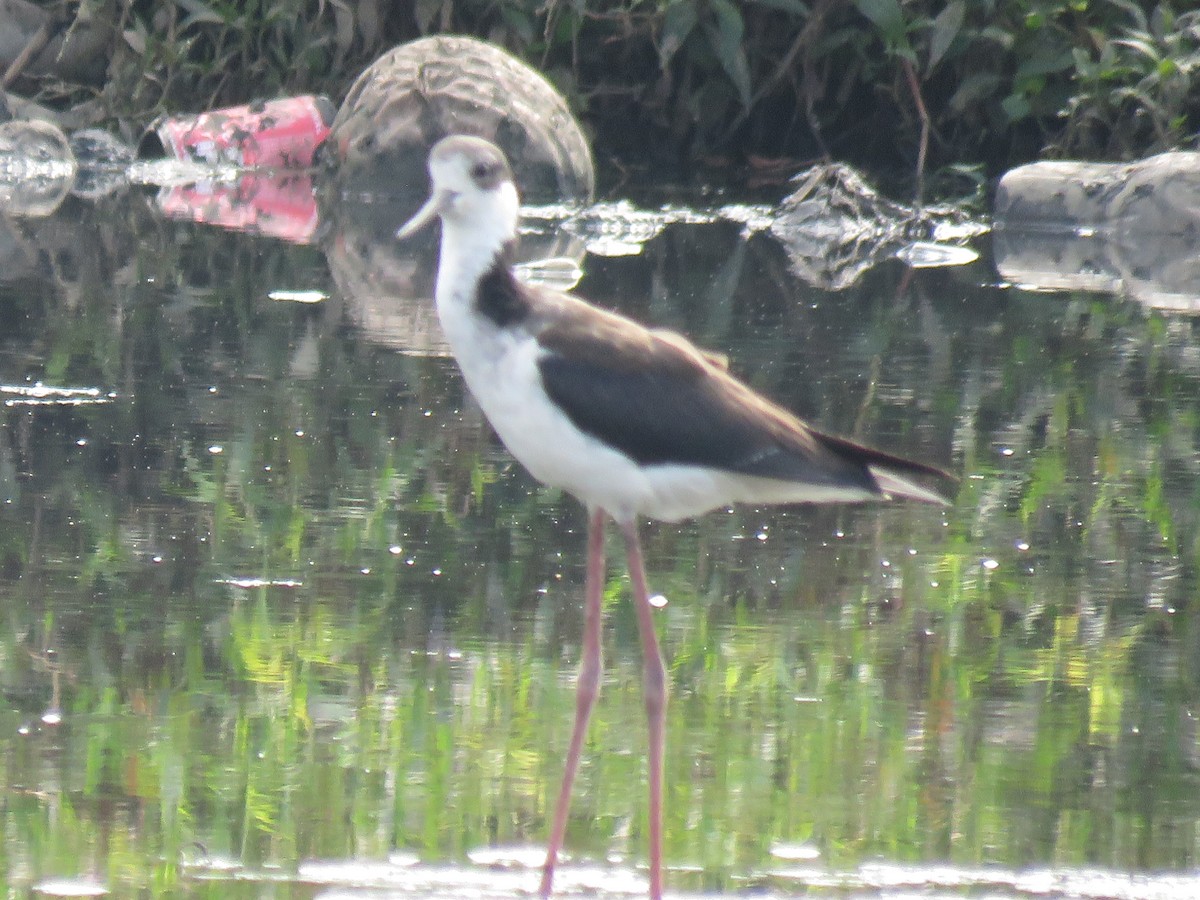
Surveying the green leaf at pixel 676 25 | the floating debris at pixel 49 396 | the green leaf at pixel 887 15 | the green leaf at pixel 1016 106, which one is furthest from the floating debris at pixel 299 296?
the green leaf at pixel 1016 106

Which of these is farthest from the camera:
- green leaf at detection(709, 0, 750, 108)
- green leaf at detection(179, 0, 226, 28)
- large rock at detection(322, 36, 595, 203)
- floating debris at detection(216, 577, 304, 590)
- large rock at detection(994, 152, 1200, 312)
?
green leaf at detection(179, 0, 226, 28)

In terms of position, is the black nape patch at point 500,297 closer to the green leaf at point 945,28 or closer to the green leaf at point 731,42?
the green leaf at point 945,28

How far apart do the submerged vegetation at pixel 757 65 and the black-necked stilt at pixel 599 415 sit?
404 inches

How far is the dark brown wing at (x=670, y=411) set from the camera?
3727 mm

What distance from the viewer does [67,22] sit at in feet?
51.0

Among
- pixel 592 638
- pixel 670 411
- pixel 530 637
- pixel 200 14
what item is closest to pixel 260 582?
pixel 530 637

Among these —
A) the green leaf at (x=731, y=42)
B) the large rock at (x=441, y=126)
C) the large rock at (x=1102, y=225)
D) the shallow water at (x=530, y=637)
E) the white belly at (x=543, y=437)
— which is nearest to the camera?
the white belly at (x=543, y=437)

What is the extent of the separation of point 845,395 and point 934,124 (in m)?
8.21

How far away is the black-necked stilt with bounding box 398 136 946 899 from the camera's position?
3699 mm

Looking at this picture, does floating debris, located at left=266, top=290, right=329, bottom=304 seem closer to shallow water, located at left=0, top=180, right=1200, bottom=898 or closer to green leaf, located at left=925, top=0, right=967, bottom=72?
shallow water, located at left=0, top=180, right=1200, bottom=898

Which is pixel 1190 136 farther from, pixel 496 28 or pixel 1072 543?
pixel 1072 543

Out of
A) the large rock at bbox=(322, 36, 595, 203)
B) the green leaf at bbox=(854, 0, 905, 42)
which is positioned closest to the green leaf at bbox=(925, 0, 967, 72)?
the green leaf at bbox=(854, 0, 905, 42)

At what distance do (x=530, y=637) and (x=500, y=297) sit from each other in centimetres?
134

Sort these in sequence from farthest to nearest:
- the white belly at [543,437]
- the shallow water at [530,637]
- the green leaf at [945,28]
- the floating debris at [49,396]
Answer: the green leaf at [945,28] → the floating debris at [49,396] → the shallow water at [530,637] → the white belly at [543,437]
